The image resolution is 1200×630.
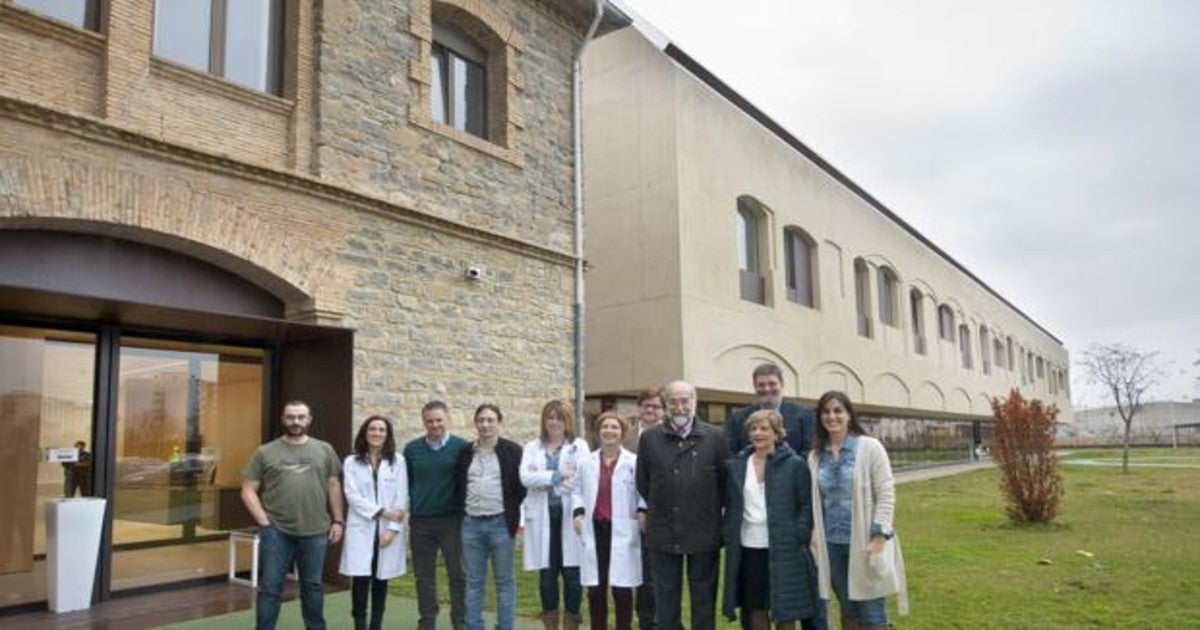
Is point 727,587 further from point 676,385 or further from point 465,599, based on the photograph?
point 465,599

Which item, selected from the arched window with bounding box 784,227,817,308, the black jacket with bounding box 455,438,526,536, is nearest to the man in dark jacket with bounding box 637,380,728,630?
the black jacket with bounding box 455,438,526,536

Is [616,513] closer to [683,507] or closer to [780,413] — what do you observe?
[683,507]

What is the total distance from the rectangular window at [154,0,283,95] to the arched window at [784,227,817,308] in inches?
551

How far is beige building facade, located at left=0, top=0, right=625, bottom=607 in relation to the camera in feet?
25.9

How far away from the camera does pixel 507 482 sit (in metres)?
6.75

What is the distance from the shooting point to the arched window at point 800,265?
70.3 ft

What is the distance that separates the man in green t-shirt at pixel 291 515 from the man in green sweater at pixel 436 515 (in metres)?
0.64

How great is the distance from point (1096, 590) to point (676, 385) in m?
5.66

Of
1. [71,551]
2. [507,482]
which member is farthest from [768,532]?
[71,551]

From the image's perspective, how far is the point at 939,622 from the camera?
7504 millimetres

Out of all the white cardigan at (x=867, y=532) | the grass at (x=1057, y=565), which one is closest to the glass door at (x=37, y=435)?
the white cardigan at (x=867, y=532)

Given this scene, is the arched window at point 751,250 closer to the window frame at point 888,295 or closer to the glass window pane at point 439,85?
the glass window pane at point 439,85

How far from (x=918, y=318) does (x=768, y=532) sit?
91.8ft

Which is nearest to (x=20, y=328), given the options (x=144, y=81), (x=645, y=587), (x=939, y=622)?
(x=144, y=81)
